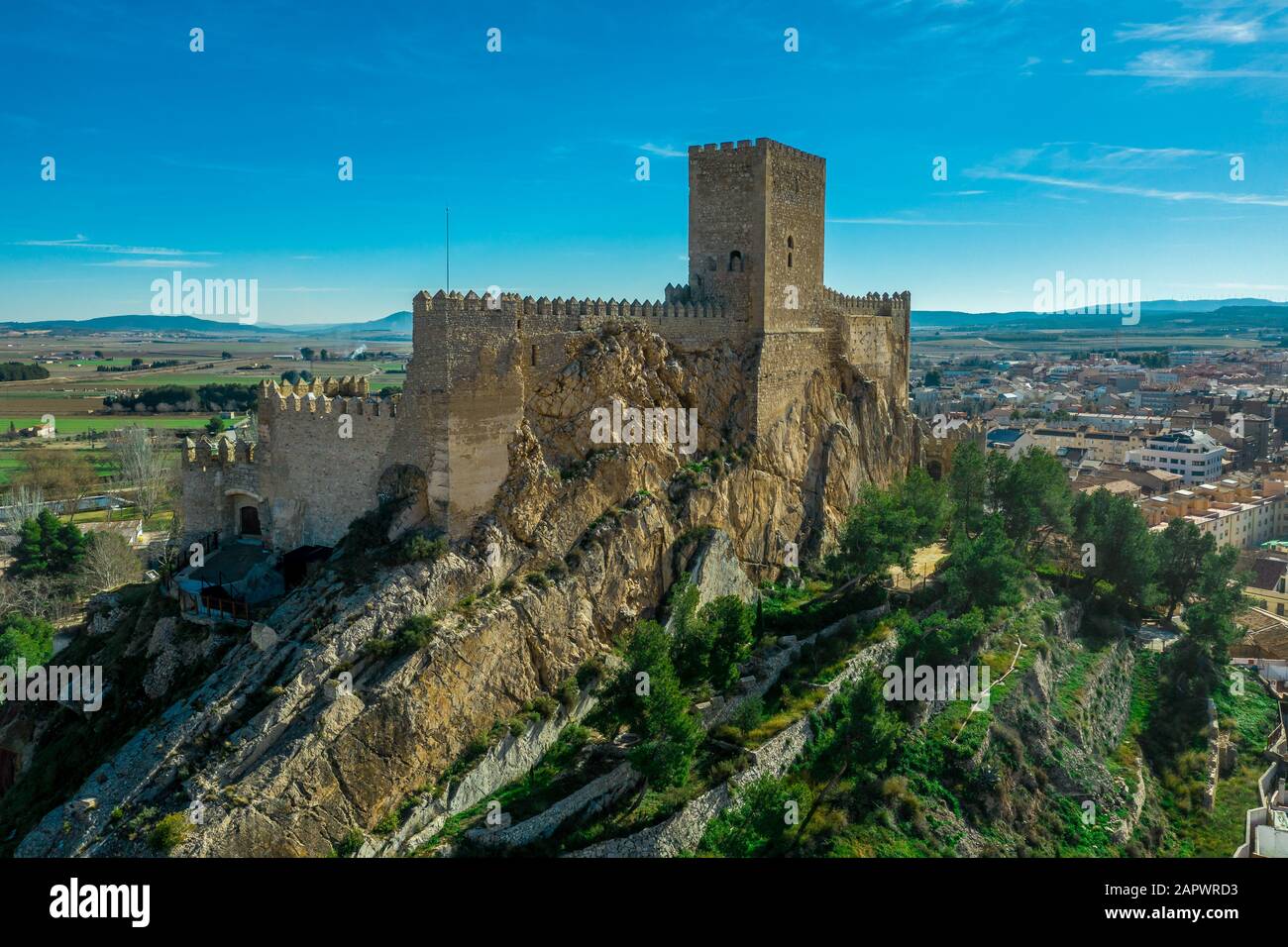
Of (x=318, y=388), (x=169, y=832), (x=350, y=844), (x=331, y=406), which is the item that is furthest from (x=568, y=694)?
(x=318, y=388)

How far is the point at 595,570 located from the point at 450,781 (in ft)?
26.3

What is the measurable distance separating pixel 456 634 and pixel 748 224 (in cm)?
1892

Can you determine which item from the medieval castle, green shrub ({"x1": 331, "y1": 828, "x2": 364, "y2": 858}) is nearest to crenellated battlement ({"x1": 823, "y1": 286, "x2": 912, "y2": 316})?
the medieval castle

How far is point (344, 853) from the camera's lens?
22.1m

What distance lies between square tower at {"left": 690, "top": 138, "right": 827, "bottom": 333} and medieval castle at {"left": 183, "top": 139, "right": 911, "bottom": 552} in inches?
2.0

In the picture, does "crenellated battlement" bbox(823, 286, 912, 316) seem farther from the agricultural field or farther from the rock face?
the agricultural field

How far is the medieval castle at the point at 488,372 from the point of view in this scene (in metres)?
27.6

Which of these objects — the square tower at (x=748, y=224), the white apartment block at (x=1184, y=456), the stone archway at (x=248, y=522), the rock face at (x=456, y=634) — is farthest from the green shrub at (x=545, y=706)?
the white apartment block at (x=1184, y=456)

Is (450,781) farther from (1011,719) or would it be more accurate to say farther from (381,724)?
(1011,719)

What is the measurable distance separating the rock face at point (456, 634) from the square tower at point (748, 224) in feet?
9.12

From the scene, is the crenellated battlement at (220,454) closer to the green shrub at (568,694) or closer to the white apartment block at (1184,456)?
the green shrub at (568,694)

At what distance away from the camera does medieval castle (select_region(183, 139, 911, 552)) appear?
27641 mm
